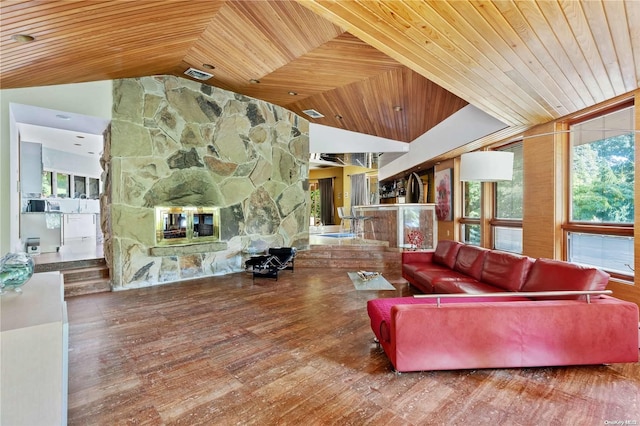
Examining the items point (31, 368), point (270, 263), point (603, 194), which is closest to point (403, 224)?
point (270, 263)

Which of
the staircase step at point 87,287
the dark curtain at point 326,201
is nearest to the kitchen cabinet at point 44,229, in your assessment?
the staircase step at point 87,287

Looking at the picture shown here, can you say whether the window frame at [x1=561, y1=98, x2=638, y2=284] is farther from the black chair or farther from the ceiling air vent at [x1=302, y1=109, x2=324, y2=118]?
the ceiling air vent at [x1=302, y1=109, x2=324, y2=118]

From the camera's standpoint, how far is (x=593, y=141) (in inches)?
166

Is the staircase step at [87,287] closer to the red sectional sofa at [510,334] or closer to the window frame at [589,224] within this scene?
the red sectional sofa at [510,334]

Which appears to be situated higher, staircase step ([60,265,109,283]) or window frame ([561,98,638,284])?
window frame ([561,98,638,284])

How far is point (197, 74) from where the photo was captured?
5090 millimetres

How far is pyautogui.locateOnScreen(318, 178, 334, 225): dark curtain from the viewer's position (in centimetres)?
1597

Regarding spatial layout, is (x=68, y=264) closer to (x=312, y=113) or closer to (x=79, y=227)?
(x=79, y=227)

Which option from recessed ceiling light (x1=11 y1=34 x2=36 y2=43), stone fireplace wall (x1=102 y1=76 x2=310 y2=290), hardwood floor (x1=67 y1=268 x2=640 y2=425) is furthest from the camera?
stone fireplace wall (x1=102 y1=76 x2=310 y2=290)

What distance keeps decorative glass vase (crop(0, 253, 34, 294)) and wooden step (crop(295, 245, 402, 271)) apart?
5095 mm

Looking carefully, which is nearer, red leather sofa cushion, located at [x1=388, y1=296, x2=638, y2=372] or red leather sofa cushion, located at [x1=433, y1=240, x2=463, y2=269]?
red leather sofa cushion, located at [x1=388, y1=296, x2=638, y2=372]

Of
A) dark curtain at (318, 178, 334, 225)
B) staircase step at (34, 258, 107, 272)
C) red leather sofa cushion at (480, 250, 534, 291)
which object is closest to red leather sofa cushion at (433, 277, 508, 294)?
red leather sofa cushion at (480, 250, 534, 291)

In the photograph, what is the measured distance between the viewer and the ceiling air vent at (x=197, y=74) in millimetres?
4961

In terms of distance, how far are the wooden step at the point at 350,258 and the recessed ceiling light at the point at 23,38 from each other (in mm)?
5211
